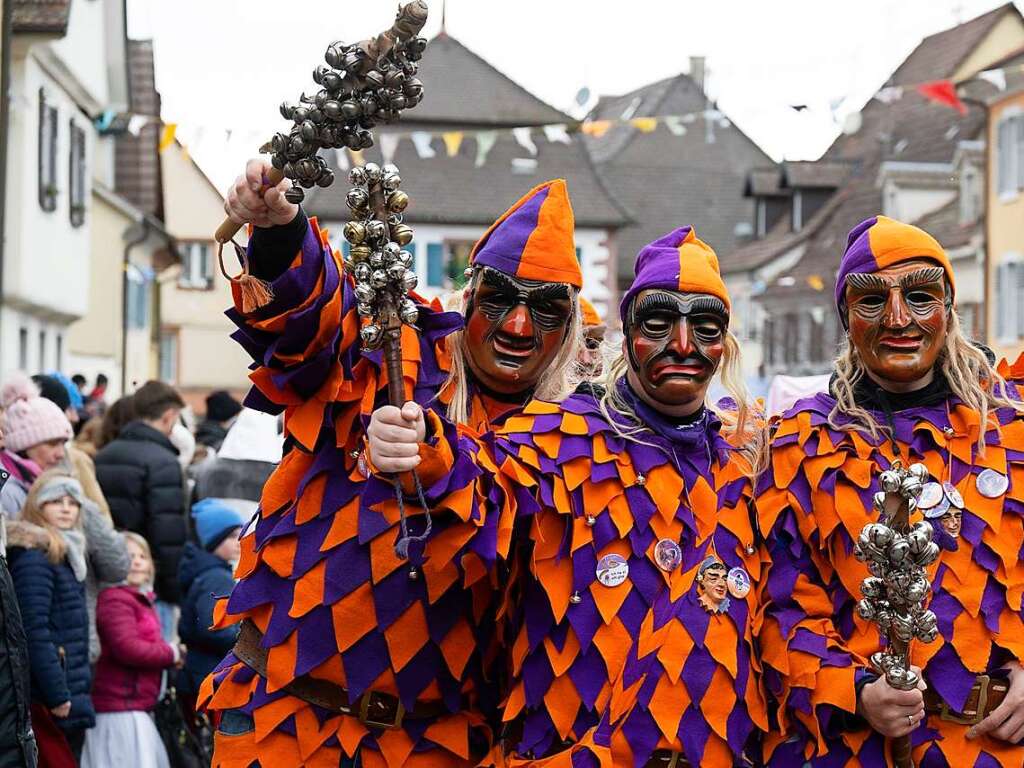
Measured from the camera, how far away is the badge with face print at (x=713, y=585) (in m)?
3.72

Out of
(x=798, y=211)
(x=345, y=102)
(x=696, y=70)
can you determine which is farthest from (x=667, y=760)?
(x=696, y=70)

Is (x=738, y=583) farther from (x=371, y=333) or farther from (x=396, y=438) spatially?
(x=371, y=333)

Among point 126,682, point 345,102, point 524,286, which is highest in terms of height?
point 345,102

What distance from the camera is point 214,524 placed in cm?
732

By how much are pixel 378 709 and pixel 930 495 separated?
1.34m

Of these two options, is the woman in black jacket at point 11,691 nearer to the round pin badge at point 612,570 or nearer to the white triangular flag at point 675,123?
the round pin badge at point 612,570

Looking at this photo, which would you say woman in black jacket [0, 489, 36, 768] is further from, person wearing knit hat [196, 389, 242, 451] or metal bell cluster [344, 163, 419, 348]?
person wearing knit hat [196, 389, 242, 451]

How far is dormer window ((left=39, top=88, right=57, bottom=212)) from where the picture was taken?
1931 cm

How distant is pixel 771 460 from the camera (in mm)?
3980

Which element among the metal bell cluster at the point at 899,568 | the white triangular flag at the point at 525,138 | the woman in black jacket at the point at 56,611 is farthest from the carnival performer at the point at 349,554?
the white triangular flag at the point at 525,138

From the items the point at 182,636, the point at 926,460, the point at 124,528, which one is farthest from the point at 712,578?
the point at 124,528

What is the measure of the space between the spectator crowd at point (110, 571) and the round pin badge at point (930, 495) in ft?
8.39

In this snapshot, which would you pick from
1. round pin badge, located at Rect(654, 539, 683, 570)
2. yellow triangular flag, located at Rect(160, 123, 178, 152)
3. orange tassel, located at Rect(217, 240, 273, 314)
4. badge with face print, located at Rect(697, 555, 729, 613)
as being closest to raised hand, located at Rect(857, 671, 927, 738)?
badge with face print, located at Rect(697, 555, 729, 613)

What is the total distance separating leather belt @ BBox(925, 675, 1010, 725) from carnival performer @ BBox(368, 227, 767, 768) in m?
0.38
